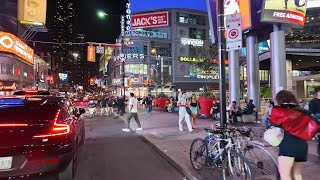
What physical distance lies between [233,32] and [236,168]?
302cm

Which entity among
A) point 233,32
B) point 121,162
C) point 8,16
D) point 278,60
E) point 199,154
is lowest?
point 121,162

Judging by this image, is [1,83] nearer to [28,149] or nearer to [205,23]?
[28,149]

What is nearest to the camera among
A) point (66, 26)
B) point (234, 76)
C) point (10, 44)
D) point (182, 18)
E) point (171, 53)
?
point (234, 76)

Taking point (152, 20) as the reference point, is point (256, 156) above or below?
below

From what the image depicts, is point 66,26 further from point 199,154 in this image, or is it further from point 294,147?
point 294,147

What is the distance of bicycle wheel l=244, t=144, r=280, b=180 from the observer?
5.36 m

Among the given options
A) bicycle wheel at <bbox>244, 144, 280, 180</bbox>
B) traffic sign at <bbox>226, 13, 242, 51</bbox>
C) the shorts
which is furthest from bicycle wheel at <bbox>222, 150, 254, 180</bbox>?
traffic sign at <bbox>226, 13, 242, 51</bbox>

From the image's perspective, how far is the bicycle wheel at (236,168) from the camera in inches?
208

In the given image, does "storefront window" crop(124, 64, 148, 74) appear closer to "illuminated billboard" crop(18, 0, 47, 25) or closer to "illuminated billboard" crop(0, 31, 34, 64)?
"illuminated billboard" crop(0, 31, 34, 64)

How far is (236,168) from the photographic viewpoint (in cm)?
564

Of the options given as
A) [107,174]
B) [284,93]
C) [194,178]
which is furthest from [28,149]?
[284,93]

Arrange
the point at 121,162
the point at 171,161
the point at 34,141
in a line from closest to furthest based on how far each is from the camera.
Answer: the point at 34,141, the point at 171,161, the point at 121,162

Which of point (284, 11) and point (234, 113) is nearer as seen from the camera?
point (234, 113)

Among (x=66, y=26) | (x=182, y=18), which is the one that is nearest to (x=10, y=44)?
(x=182, y=18)
